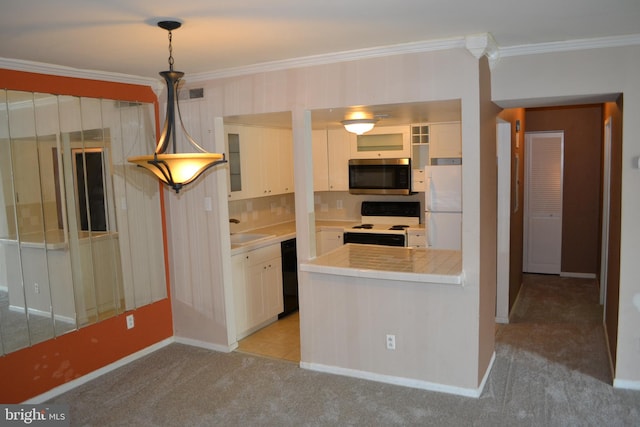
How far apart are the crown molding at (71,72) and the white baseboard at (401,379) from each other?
2768mm

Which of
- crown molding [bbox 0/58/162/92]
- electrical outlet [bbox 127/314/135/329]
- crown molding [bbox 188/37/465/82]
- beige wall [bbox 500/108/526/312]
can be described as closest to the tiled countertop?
beige wall [bbox 500/108/526/312]

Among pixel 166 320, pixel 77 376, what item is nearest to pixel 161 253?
pixel 166 320

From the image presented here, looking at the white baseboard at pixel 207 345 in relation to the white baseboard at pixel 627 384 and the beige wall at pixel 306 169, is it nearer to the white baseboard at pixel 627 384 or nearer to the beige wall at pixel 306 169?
the beige wall at pixel 306 169

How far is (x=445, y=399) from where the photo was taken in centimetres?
338

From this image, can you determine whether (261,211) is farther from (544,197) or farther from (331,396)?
(544,197)

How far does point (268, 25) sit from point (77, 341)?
2.83 meters

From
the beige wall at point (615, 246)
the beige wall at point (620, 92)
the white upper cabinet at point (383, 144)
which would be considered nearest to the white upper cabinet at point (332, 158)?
the white upper cabinet at point (383, 144)

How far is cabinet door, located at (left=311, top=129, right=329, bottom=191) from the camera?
597 centimetres

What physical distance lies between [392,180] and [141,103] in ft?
9.21

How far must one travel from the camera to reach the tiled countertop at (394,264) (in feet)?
11.1

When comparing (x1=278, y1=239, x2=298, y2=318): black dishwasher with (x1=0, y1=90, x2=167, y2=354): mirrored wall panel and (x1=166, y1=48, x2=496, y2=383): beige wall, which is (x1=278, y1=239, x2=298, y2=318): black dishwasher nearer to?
(x1=166, y1=48, x2=496, y2=383): beige wall

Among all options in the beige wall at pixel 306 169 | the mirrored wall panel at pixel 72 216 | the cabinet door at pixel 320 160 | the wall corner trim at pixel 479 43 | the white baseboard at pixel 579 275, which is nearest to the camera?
the wall corner trim at pixel 479 43

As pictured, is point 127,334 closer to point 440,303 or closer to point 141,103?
point 141,103

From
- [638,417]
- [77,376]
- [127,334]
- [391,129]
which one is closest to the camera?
[638,417]
